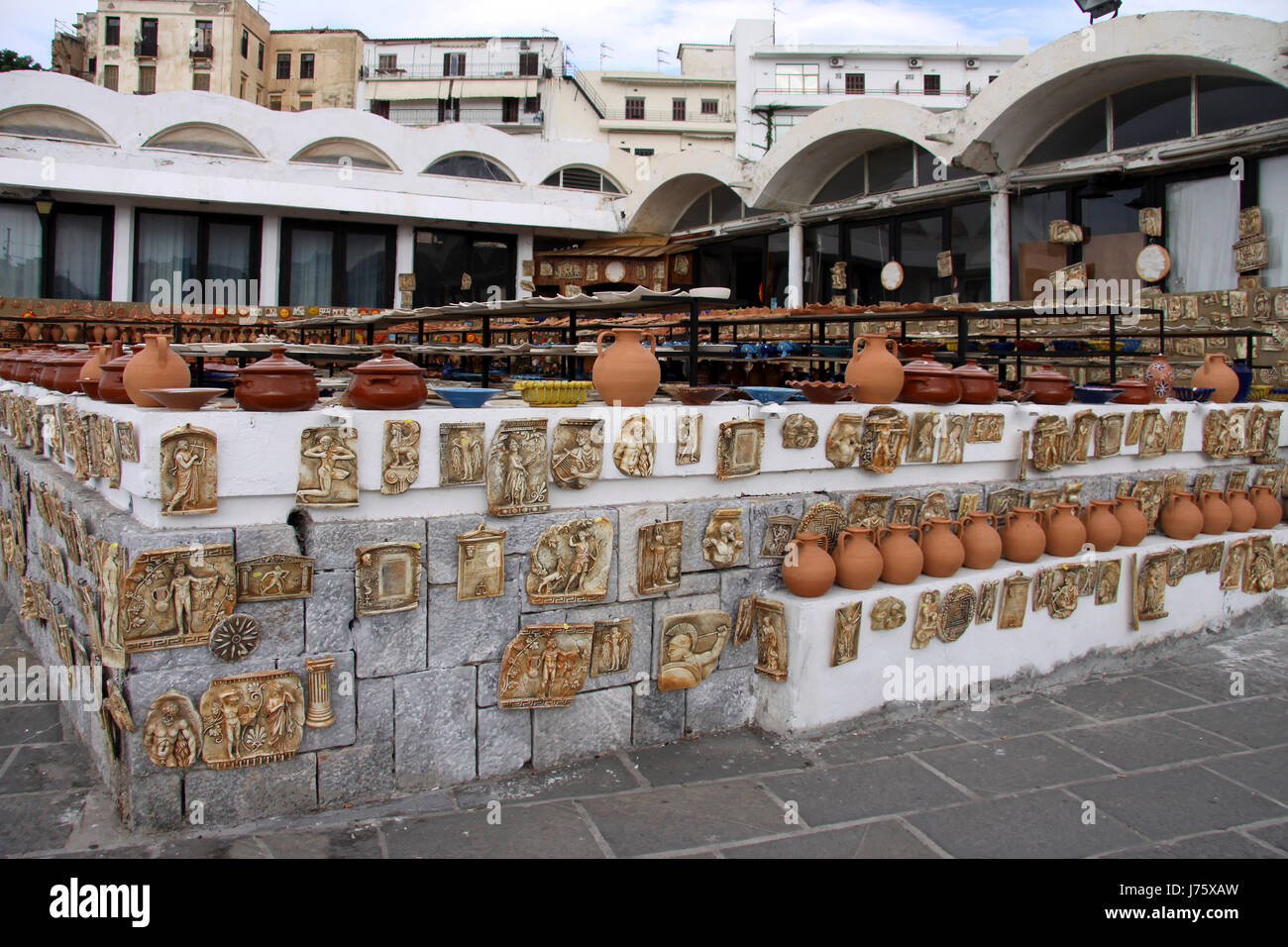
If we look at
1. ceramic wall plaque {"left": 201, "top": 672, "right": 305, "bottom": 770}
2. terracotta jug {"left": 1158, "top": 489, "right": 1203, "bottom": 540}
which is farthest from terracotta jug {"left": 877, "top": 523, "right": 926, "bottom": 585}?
ceramic wall plaque {"left": 201, "top": 672, "right": 305, "bottom": 770}

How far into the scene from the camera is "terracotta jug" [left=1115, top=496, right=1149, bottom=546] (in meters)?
5.24

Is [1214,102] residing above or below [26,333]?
above

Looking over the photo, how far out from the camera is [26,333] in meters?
13.4

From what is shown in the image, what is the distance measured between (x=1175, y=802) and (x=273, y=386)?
352cm

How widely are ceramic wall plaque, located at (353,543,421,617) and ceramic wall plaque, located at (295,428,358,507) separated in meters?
0.20

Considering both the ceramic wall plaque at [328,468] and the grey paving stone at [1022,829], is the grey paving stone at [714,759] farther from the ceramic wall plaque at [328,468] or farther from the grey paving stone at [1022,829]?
the ceramic wall plaque at [328,468]

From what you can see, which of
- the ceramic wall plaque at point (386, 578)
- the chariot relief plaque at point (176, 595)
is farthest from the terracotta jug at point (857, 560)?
the chariot relief plaque at point (176, 595)

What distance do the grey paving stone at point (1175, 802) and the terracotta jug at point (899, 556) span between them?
3.70 ft

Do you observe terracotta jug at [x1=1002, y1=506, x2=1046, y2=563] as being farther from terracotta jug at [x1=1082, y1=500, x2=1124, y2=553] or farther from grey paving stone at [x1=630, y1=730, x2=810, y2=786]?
grey paving stone at [x1=630, y1=730, x2=810, y2=786]

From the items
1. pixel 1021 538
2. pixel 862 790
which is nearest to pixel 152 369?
pixel 862 790

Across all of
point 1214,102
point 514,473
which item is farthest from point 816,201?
point 514,473

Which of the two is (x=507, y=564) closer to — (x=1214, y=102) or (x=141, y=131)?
(x=1214, y=102)

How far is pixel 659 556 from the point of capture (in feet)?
12.4

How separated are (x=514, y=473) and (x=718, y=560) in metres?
0.99
